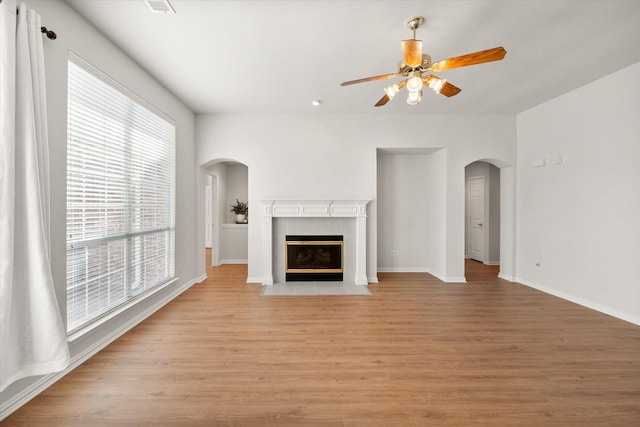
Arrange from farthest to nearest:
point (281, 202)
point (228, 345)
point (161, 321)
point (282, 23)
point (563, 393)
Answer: point (281, 202), point (161, 321), point (228, 345), point (282, 23), point (563, 393)

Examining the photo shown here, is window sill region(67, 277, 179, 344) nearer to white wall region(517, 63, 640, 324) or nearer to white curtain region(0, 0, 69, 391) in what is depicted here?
white curtain region(0, 0, 69, 391)

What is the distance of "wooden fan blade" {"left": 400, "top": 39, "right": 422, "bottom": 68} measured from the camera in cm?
225

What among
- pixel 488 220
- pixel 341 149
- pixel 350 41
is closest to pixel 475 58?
pixel 350 41

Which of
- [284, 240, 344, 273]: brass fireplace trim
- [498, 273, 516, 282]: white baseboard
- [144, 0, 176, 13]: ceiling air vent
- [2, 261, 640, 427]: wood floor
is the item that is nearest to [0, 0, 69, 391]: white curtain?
[2, 261, 640, 427]: wood floor

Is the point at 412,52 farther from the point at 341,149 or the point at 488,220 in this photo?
the point at 488,220

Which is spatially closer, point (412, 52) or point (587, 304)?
point (412, 52)

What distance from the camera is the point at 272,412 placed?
1.75 meters

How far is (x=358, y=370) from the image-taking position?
220 centimetres

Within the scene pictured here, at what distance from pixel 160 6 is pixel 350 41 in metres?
1.66

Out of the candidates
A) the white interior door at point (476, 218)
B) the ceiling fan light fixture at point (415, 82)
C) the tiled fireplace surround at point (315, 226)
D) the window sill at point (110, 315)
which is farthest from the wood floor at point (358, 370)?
the white interior door at point (476, 218)

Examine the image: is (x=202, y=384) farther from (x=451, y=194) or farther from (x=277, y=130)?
(x=451, y=194)

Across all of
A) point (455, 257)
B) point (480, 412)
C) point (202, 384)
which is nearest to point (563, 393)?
point (480, 412)

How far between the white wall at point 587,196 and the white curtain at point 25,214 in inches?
217

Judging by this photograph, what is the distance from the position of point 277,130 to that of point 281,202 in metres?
1.28
